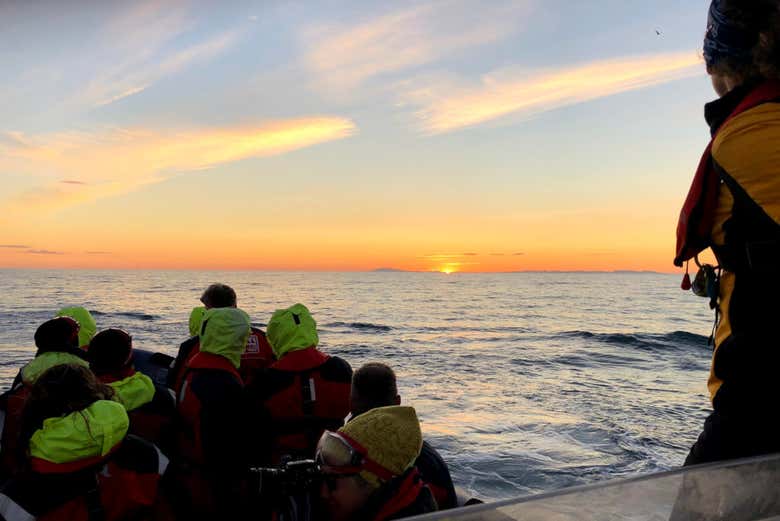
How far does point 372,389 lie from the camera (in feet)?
11.2

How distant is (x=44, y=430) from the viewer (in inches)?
107

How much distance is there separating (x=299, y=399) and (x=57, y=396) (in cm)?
195

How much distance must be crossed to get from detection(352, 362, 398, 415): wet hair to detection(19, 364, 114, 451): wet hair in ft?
4.62

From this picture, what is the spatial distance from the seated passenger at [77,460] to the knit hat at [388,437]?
50.0 inches

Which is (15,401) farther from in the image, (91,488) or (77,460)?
(77,460)

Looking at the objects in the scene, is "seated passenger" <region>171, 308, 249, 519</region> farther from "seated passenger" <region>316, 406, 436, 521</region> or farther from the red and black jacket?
"seated passenger" <region>316, 406, 436, 521</region>

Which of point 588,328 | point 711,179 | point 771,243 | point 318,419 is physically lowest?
point 588,328

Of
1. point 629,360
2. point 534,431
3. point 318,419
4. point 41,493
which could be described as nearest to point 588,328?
point 629,360

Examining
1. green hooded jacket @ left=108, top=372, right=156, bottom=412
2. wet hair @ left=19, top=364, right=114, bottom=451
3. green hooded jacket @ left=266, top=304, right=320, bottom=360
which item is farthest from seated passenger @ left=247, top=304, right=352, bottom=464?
wet hair @ left=19, top=364, right=114, bottom=451

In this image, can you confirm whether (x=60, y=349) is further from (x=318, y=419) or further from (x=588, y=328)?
(x=588, y=328)

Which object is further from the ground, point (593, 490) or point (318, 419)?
point (593, 490)

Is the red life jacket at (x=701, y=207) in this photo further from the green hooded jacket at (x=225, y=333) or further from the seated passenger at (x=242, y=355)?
the seated passenger at (x=242, y=355)

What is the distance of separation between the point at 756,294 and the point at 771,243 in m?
0.16

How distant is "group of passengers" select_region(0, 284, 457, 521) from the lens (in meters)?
2.32
